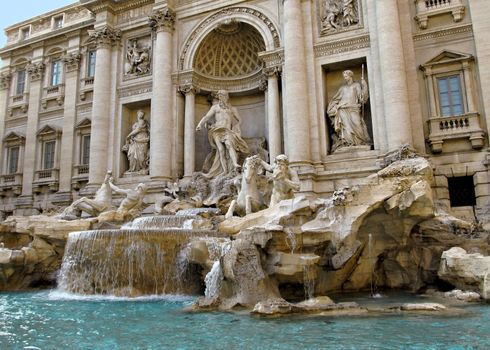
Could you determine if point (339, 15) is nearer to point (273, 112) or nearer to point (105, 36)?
point (273, 112)

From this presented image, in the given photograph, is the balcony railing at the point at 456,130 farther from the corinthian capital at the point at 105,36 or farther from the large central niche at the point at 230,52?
the corinthian capital at the point at 105,36

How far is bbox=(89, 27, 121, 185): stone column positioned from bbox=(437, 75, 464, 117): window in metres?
14.2

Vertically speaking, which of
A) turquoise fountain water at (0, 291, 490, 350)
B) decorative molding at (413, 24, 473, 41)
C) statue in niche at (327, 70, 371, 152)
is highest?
decorative molding at (413, 24, 473, 41)

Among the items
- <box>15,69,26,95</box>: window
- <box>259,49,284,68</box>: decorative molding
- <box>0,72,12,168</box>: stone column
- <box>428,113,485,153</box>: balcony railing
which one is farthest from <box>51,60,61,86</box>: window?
<box>428,113,485,153</box>: balcony railing

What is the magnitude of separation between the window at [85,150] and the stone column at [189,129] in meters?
5.99

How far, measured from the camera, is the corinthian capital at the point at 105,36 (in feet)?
67.5

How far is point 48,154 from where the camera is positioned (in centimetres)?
2259

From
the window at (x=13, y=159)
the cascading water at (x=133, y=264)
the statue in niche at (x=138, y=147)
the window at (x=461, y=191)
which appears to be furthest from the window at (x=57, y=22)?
the window at (x=461, y=191)

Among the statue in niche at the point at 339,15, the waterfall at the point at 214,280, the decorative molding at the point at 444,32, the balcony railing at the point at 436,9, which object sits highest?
the statue in niche at the point at 339,15

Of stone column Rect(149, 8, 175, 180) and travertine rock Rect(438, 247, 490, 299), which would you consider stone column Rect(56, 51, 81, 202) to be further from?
travertine rock Rect(438, 247, 490, 299)

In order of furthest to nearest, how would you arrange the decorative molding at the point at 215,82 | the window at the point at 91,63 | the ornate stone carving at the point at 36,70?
the ornate stone carving at the point at 36,70, the window at the point at 91,63, the decorative molding at the point at 215,82

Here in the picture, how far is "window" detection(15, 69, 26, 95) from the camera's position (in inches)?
966

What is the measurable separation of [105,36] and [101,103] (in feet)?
11.1

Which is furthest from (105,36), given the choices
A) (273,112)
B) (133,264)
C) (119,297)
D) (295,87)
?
(119,297)
